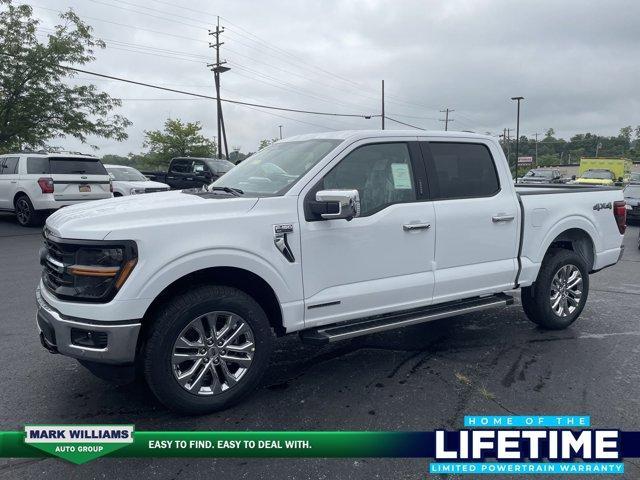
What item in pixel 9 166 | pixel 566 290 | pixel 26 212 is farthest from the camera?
pixel 9 166

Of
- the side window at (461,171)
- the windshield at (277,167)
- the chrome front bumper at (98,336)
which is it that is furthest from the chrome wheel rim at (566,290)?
the chrome front bumper at (98,336)

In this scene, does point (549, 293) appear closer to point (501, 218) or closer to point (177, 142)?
point (501, 218)

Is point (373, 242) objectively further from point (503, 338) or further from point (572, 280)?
point (572, 280)

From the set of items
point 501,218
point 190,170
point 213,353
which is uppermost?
point 190,170

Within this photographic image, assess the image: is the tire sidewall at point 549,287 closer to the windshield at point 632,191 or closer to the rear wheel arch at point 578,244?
the rear wheel arch at point 578,244

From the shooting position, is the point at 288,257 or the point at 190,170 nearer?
the point at 288,257

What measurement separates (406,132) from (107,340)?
9.37ft

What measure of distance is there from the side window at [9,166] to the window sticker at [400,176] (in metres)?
11.7

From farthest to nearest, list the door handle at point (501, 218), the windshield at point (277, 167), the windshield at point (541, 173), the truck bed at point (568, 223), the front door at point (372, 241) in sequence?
1. the windshield at point (541, 173)
2. the truck bed at point (568, 223)
3. the door handle at point (501, 218)
4. the windshield at point (277, 167)
5. the front door at point (372, 241)

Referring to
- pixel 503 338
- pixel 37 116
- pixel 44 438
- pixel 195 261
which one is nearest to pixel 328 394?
pixel 195 261

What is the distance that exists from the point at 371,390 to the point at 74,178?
1092 centimetres

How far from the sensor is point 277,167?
4031mm

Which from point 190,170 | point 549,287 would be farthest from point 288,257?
point 190,170

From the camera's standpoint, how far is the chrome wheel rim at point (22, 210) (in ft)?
40.4
